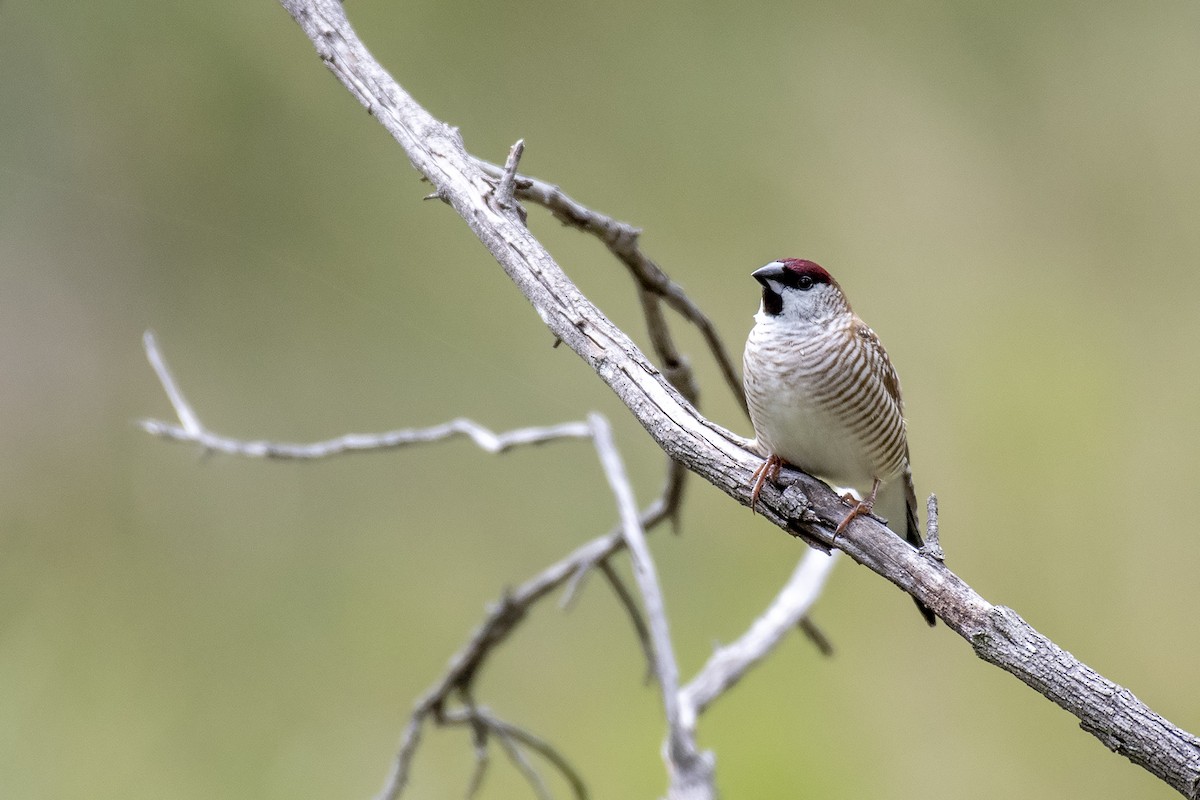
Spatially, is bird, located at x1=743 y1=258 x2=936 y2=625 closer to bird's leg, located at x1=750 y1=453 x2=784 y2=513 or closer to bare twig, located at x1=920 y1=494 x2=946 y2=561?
bird's leg, located at x1=750 y1=453 x2=784 y2=513

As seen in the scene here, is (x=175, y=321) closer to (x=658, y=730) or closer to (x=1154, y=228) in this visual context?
(x=658, y=730)

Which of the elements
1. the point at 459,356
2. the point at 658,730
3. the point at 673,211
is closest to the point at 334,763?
the point at 658,730

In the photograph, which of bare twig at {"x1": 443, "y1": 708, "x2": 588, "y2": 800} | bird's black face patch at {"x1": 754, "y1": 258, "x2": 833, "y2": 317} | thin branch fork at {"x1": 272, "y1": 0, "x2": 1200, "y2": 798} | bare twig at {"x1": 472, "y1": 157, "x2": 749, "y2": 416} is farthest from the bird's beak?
bare twig at {"x1": 443, "y1": 708, "x2": 588, "y2": 800}

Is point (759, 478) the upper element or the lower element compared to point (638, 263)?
lower

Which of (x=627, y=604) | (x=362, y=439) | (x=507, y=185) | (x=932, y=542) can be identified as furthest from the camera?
(x=627, y=604)

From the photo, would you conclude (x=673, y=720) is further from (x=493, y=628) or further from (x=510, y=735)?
(x=510, y=735)

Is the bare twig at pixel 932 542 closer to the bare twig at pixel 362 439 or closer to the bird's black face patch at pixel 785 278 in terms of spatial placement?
the bird's black face patch at pixel 785 278

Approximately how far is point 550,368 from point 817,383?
171cm

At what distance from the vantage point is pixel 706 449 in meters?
1.15

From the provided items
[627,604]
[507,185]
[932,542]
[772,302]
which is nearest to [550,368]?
[627,604]

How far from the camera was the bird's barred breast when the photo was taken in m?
1.44

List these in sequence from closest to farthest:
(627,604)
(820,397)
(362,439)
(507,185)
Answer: (507,185) → (820,397) → (362,439) → (627,604)

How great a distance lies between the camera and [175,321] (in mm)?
2939

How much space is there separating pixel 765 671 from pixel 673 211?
1426mm
